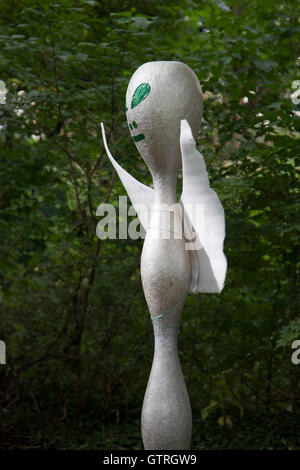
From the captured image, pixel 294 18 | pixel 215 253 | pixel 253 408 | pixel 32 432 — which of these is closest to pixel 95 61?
pixel 294 18

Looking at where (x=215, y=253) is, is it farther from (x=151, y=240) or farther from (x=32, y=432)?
(x=32, y=432)

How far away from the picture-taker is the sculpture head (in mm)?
2237

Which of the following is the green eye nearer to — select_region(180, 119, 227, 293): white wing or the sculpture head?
the sculpture head

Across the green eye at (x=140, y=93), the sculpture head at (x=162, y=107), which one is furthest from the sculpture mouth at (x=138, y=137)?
the green eye at (x=140, y=93)

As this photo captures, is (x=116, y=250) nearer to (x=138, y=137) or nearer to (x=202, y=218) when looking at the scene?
(x=138, y=137)

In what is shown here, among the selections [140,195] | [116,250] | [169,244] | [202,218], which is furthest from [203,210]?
[116,250]

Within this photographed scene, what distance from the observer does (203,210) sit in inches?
83.9

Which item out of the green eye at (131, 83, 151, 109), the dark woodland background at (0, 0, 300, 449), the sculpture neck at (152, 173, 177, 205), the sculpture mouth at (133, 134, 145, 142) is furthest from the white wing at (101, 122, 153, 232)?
the dark woodland background at (0, 0, 300, 449)

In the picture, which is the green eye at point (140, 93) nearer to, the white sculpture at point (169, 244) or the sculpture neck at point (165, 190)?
the white sculpture at point (169, 244)

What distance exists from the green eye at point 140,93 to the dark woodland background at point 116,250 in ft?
2.96

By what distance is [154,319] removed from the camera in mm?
2322

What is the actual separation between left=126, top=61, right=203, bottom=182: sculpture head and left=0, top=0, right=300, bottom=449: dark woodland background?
0.80 m

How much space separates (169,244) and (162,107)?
0.57 m

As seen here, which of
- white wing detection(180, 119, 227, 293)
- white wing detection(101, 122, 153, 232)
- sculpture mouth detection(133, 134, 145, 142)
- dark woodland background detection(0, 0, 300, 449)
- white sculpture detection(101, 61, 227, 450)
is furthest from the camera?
dark woodland background detection(0, 0, 300, 449)
